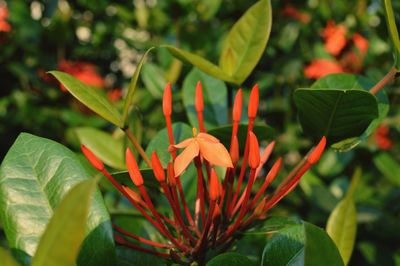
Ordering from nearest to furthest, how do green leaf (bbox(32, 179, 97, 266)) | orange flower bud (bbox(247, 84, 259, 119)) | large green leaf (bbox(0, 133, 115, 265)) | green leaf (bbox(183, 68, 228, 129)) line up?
green leaf (bbox(32, 179, 97, 266)) → large green leaf (bbox(0, 133, 115, 265)) → orange flower bud (bbox(247, 84, 259, 119)) → green leaf (bbox(183, 68, 228, 129))

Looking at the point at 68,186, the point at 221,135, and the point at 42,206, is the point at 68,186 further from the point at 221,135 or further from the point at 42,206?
the point at 221,135

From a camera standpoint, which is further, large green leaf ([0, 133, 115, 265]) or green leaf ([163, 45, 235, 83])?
green leaf ([163, 45, 235, 83])

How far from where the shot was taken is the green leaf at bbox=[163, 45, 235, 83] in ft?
2.22

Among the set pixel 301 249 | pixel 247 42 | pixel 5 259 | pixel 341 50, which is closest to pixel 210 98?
pixel 247 42

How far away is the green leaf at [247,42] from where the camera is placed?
2.42 feet

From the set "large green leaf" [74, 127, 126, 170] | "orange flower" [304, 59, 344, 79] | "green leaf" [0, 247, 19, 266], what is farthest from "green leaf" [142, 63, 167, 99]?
"green leaf" [0, 247, 19, 266]

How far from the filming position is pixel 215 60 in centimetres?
137

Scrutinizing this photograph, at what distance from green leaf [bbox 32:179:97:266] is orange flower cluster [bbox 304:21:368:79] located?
1.36m

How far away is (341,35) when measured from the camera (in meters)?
1.77

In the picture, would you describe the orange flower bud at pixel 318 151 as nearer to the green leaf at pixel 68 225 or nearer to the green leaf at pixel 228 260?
the green leaf at pixel 228 260

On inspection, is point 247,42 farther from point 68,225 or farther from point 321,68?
point 321,68

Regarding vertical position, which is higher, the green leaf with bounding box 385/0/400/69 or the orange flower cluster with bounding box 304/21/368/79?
A: the green leaf with bounding box 385/0/400/69

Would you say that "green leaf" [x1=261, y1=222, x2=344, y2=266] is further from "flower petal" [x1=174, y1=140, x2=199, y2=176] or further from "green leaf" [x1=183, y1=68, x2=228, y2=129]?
"green leaf" [x1=183, y1=68, x2=228, y2=129]

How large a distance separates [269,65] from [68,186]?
53.2 inches
